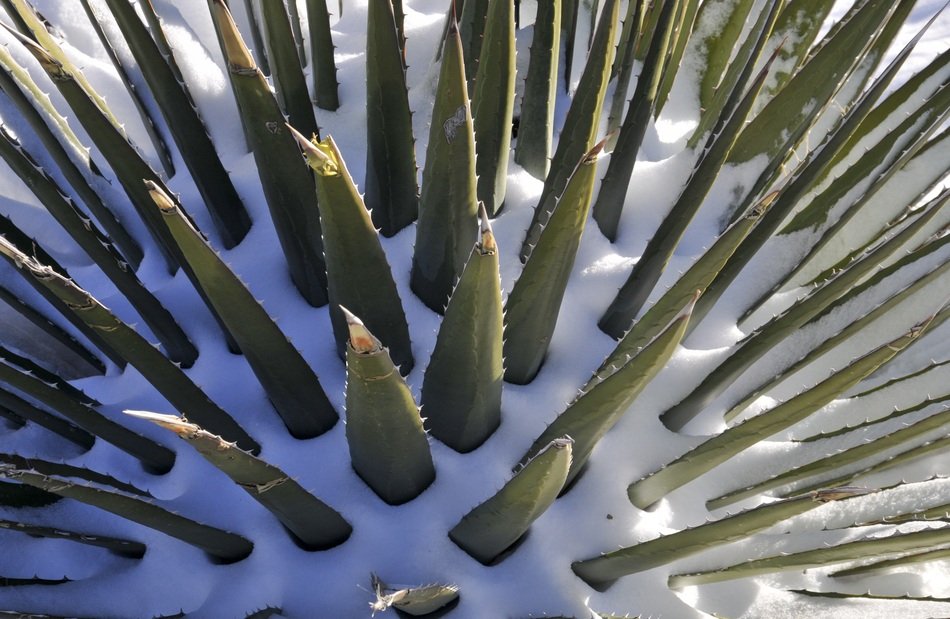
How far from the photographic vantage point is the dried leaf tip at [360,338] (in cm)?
63

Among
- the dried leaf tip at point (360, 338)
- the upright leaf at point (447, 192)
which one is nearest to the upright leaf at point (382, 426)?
the dried leaf tip at point (360, 338)

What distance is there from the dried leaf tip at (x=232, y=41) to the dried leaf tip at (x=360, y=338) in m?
0.35

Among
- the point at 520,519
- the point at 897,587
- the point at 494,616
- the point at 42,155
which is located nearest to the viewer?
the point at 520,519

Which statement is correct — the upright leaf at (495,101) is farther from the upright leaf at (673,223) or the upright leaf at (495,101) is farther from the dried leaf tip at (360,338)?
the dried leaf tip at (360,338)

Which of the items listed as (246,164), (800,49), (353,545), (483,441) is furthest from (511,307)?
(800,49)

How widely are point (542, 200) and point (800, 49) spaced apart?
1.86ft

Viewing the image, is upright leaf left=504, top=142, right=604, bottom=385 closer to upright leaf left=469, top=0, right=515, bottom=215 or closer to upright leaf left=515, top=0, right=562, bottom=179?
upright leaf left=469, top=0, right=515, bottom=215

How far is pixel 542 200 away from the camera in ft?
3.82

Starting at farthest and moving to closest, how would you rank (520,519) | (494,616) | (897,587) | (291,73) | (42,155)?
1. (42,155)
2. (897,587)
3. (291,73)
4. (494,616)
5. (520,519)

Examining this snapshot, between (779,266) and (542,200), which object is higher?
(542,200)

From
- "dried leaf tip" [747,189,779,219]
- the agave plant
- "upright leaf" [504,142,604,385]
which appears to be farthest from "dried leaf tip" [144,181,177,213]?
"dried leaf tip" [747,189,779,219]

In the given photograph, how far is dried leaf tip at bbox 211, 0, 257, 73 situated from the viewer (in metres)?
0.79

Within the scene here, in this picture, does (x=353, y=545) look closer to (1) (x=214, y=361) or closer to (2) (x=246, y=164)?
(1) (x=214, y=361)

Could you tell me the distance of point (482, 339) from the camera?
2.73ft
